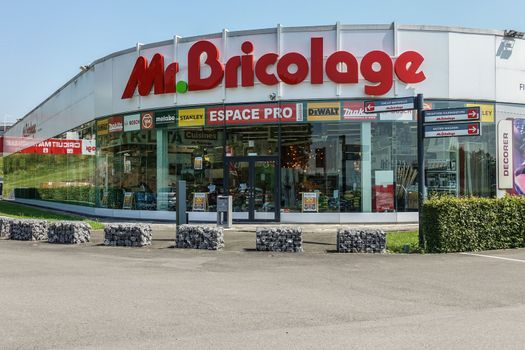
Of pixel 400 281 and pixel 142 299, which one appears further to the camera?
pixel 400 281

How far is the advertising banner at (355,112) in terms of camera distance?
1969 centimetres

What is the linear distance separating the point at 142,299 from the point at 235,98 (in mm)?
13613

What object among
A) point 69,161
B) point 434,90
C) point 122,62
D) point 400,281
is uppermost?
point 122,62

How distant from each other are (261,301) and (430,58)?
15008 millimetres

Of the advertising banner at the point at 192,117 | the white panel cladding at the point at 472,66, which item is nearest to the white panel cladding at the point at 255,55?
the advertising banner at the point at 192,117

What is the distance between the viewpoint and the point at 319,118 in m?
19.9

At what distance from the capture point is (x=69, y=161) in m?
31.3

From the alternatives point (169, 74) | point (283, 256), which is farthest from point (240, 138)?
point (283, 256)

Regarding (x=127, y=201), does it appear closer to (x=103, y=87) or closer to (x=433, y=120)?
(x=103, y=87)

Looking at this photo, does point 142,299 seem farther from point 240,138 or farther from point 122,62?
point 122,62

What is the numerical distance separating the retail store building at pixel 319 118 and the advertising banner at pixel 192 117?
1.6 inches

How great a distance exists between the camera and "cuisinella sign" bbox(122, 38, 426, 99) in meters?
19.6

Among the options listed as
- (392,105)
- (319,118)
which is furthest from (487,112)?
(392,105)

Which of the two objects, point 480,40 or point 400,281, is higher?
point 480,40
